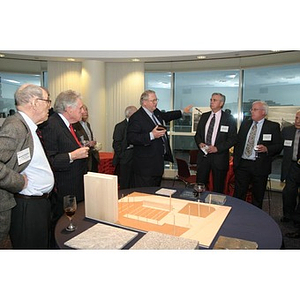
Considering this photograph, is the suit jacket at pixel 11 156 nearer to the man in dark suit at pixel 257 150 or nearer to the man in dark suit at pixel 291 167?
the man in dark suit at pixel 257 150

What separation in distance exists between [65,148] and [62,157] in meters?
0.13

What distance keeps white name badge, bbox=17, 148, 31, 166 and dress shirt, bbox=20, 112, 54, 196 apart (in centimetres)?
4

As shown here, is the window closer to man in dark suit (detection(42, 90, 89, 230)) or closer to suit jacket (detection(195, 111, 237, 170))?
man in dark suit (detection(42, 90, 89, 230))

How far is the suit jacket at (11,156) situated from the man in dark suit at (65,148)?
45cm

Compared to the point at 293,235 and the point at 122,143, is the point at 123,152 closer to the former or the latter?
the point at 122,143

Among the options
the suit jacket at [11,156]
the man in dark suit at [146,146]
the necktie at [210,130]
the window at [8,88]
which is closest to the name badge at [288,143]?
the necktie at [210,130]

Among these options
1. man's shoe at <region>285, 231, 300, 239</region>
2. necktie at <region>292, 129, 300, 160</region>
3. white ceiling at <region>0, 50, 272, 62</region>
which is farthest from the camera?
white ceiling at <region>0, 50, 272, 62</region>

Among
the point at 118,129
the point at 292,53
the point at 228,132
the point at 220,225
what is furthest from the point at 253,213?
the point at 292,53

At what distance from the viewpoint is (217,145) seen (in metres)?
3.58

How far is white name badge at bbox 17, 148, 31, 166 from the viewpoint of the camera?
171cm

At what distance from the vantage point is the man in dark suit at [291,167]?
3590mm

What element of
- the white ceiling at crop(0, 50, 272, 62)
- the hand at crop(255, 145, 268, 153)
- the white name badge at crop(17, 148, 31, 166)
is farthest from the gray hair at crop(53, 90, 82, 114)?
the white ceiling at crop(0, 50, 272, 62)

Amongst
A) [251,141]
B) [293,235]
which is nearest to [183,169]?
[251,141]
